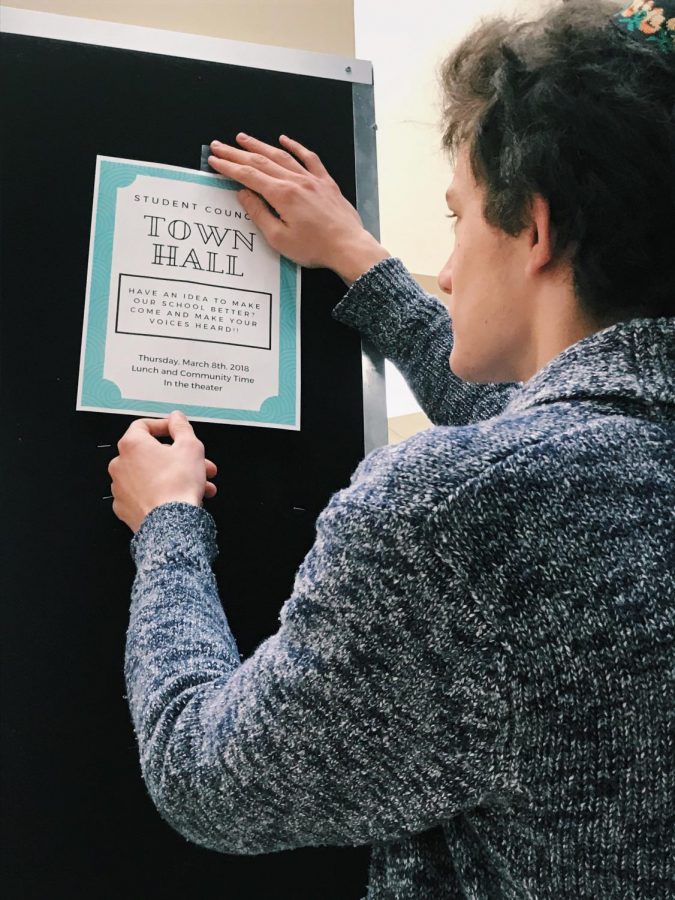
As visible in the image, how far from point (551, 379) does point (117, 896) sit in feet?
2.25

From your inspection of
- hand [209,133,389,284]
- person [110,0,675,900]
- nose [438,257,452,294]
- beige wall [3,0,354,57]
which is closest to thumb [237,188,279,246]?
hand [209,133,389,284]

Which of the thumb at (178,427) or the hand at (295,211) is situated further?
the hand at (295,211)

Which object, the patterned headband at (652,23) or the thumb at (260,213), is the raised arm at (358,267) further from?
the patterned headband at (652,23)

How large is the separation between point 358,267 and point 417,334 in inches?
4.5

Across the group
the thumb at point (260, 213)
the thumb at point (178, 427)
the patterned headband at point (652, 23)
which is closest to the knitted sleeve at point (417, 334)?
the thumb at point (260, 213)

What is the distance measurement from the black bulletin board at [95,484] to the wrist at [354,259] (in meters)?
0.03

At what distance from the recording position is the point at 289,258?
1078 mm

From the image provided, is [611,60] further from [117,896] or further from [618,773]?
[117,896]

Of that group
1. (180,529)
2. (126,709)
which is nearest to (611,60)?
(180,529)

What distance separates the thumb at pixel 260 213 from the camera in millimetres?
1056

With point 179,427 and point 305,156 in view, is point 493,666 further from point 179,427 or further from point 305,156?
point 305,156

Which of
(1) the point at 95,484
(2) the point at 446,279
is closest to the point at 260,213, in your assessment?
(2) the point at 446,279

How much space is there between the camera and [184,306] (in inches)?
39.8

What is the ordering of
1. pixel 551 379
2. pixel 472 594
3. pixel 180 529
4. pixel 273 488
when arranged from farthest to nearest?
1. pixel 273 488
2. pixel 180 529
3. pixel 551 379
4. pixel 472 594
